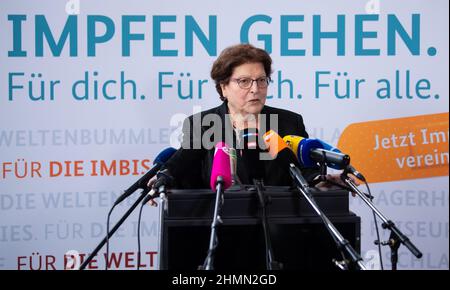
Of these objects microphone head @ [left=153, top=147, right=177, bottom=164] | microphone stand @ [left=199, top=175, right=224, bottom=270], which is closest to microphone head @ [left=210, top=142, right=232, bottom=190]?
microphone stand @ [left=199, top=175, right=224, bottom=270]

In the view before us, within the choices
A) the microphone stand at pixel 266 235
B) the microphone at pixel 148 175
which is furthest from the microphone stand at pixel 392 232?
the microphone at pixel 148 175

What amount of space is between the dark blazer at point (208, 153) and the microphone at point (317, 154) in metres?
0.48

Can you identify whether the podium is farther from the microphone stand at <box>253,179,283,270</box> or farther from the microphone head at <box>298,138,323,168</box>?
the microphone head at <box>298,138,323,168</box>

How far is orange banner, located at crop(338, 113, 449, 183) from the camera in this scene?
3.29 metres

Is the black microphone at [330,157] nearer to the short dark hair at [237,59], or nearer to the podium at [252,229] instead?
the podium at [252,229]

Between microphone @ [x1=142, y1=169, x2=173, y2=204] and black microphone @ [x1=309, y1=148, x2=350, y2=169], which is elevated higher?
black microphone @ [x1=309, y1=148, x2=350, y2=169]

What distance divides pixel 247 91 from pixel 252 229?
1019 millimetres

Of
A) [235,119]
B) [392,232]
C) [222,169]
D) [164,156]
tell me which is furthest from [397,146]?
[222,169]

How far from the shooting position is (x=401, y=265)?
3289mm

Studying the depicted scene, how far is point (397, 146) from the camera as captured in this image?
330 cm

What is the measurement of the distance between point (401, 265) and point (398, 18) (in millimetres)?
1447

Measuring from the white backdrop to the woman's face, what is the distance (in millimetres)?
660
